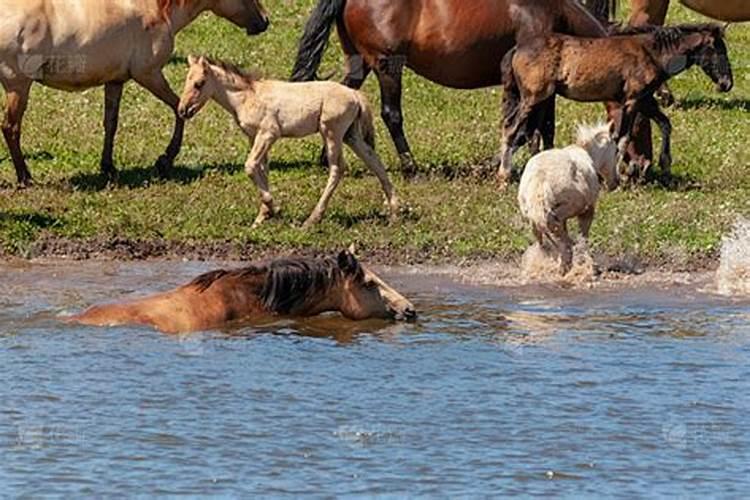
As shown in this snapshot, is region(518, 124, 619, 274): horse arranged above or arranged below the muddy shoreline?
above

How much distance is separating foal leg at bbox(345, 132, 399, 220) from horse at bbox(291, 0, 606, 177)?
5.83ft

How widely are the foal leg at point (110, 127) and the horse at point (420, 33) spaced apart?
1.56m

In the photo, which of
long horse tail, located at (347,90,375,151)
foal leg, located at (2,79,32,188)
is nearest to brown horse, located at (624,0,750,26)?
long horse tail, located at (347,90,375,151)

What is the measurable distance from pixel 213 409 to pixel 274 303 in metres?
1.89

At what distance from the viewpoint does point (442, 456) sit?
9656mm

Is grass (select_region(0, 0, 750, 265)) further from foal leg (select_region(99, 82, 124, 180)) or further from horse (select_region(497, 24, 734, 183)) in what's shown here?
horse (select_region(497, 24, 734, 183))

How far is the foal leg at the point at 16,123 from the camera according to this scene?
16250mm

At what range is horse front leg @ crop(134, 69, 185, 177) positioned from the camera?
16.8 metres

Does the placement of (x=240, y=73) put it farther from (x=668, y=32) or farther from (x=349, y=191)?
(x=668, y=32)

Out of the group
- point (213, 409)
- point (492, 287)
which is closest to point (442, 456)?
point (213, 409)

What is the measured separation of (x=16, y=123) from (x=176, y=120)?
1357mm

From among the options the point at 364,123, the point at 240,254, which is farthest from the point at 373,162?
the point at 240,254

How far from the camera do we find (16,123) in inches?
641

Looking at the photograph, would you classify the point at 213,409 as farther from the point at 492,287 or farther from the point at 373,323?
the point at 492,287
